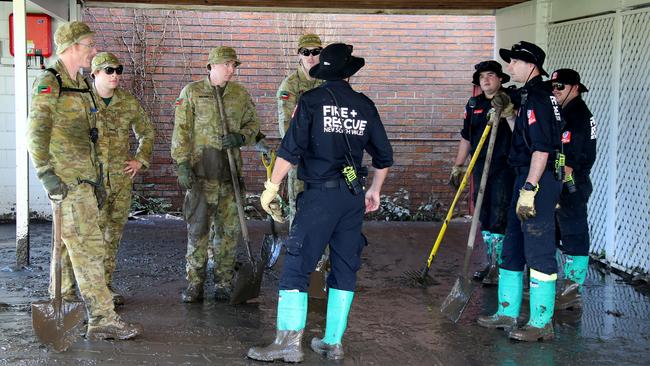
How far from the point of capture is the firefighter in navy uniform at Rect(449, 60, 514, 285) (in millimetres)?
7410

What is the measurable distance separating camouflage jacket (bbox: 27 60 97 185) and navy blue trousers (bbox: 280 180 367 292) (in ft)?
4.87

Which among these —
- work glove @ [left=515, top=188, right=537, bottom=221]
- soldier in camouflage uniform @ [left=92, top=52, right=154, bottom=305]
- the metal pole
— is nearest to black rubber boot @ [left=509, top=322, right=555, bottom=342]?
work glove @ [left=515, top=188, right=537, bottom=221]

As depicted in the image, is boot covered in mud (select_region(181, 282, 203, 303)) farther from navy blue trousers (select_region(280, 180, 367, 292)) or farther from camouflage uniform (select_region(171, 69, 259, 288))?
navy blue trousers (select_region(280, 180, 367, 292))

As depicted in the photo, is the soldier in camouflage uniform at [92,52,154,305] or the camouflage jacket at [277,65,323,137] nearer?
the soldier in camouflage uniform at [92,52,154,305]

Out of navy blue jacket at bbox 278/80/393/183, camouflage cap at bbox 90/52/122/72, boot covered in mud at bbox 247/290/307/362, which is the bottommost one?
boot covered in mud at bbox 247/290/307/362

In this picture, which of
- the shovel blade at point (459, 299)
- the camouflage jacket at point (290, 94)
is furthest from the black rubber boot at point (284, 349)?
the camouflage jacket at point (290, 94)

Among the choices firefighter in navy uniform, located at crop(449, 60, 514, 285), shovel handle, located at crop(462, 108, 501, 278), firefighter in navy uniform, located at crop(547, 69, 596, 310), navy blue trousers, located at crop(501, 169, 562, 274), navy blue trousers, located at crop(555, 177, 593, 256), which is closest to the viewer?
navy blue trousers, located at crop(501, 169, 562, 274)

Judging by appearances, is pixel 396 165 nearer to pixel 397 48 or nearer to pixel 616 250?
pixel 397 48

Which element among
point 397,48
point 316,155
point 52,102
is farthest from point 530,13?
point 52,102

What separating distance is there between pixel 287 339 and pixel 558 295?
2771 millimetres

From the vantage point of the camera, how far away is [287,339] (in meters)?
5.28

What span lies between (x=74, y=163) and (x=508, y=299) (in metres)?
3.24

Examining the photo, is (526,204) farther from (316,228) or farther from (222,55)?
(222,55)

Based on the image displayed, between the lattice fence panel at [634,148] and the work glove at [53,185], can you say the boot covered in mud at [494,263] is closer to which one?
the lattice fence panel at [634,148]
